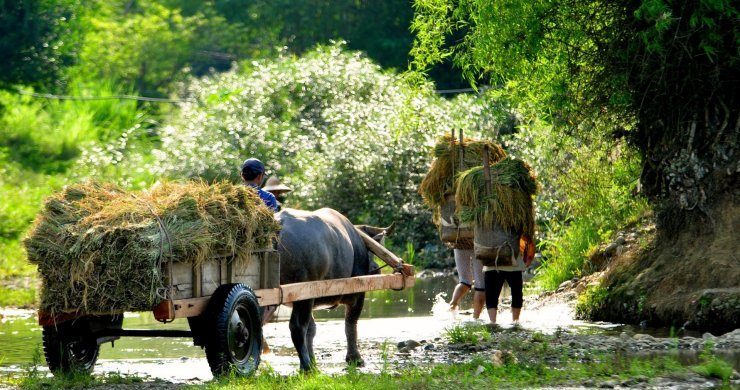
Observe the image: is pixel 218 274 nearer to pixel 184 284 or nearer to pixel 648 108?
pixel 184 284

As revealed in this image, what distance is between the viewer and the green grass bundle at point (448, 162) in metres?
15.2

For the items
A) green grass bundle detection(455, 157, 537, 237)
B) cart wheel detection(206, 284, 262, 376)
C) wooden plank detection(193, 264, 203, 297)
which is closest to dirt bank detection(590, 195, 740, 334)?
green grass bundle detection(455, 157, 537, 237)

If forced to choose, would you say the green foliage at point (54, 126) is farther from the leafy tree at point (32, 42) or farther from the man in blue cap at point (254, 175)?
the man in blue cap at point (254, 175)

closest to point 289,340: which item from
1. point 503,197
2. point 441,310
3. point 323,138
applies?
point 503,197

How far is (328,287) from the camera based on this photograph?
35.9 ft

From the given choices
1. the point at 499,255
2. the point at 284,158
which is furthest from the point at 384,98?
the point at 499,255

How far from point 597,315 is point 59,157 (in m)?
23.2

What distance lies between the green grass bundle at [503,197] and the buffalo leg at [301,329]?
3467 mm

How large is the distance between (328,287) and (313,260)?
299mm

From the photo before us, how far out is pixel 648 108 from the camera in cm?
1430

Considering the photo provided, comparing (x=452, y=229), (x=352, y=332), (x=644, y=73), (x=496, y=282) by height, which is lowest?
(x=352, y=332)

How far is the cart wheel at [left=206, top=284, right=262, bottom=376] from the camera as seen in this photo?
31.6ft

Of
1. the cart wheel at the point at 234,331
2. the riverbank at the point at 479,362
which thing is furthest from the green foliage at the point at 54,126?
the cart wheel at the point at 234,331

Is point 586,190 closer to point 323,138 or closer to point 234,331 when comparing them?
point 234,331
